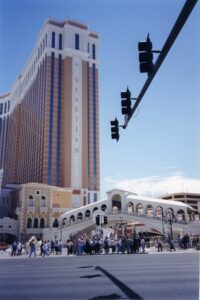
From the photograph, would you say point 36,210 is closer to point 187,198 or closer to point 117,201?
point 117,201

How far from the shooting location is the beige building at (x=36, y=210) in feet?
230

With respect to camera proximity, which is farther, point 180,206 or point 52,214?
point 52,214

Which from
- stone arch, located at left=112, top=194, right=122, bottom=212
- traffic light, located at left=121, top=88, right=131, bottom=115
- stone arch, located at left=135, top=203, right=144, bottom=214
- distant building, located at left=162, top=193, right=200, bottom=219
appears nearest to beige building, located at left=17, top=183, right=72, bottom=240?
stone arch, located at left=112, top=194, right=122, bottom=212

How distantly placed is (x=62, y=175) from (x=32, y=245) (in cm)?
6430

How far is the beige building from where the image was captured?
230 feet

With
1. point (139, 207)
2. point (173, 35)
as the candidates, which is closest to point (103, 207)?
point (139, 207)

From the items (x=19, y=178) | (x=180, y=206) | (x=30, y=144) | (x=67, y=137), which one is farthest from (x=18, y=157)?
(x=180, y=206)

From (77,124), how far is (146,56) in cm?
8914

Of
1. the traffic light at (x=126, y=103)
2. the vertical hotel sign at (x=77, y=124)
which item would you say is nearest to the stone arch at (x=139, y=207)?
the vertical hotel sign at (x=77, y=124)

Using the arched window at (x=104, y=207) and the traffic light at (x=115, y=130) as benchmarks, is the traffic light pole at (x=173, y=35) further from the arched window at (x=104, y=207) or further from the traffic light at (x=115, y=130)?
the arched window at (x=104, y=207)

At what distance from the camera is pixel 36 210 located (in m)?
71.1

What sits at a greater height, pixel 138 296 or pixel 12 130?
pixel 12 130

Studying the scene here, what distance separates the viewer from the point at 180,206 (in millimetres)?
65125

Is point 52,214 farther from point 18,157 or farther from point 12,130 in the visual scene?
point 12,130
